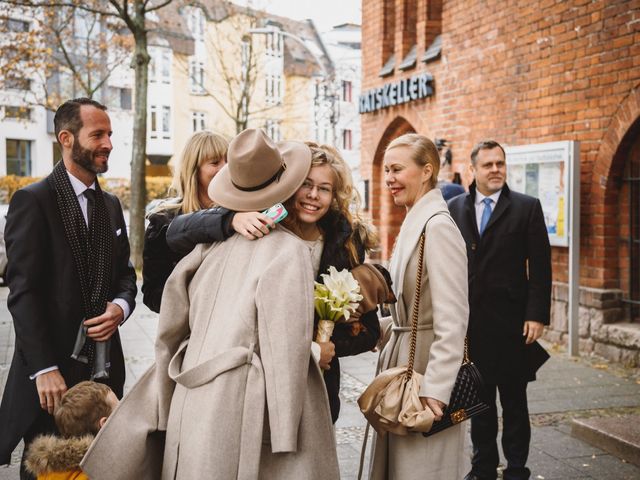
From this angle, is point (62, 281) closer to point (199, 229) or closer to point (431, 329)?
point (199, 229)

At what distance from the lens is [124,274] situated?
161 inches

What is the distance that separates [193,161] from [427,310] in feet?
4.80

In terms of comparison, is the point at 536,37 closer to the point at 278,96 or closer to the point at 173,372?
the point at 173,372

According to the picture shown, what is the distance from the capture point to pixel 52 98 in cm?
2856

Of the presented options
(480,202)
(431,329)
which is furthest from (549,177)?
(431,329)

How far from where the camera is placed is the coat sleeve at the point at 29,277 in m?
3.49

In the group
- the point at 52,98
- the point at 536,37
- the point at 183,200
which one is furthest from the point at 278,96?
the point at 183,200

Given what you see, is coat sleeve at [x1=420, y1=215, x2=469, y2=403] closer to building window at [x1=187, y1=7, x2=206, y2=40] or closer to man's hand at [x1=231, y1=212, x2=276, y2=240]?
man's hand at [x1=231, y1=212, x2=276, y2=240]

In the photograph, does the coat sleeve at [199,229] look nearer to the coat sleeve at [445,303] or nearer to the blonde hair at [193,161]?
the blonde hair at [193,161]

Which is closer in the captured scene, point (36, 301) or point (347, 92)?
point (36, 301)

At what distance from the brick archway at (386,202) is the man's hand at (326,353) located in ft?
36.4

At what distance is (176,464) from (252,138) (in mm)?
1244

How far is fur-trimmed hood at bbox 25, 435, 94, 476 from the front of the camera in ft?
10.4

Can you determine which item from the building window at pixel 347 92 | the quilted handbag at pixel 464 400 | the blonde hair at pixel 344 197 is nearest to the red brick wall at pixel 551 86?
the quilted handbag at pixel 464 400
